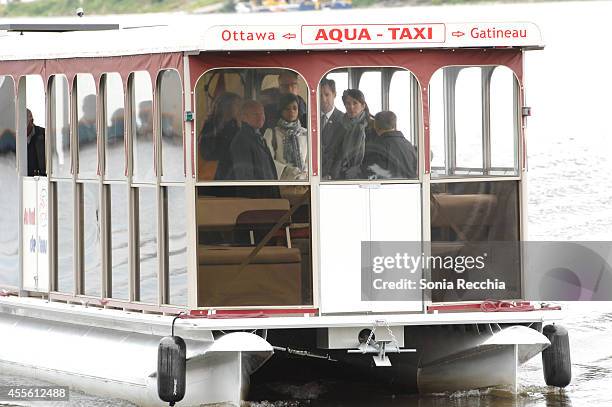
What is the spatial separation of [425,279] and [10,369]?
13.7 ft

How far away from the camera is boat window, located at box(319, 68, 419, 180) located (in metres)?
13.1

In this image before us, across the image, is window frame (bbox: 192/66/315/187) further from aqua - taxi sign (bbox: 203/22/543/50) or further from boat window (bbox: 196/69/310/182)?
aqua - taxi sign (bbox: 203/22/543/50)

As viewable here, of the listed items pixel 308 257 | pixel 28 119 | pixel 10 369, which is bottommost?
pixel 10 369

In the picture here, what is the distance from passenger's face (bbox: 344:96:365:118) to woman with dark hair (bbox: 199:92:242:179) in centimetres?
83

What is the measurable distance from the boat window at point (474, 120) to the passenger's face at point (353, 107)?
54 centimetres

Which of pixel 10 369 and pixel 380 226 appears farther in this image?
pixel 10 369

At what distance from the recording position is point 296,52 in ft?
42.4

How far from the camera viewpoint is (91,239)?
14.4 meters

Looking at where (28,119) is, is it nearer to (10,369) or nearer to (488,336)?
(10,369)

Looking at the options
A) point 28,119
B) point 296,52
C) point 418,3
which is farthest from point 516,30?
point 418,3

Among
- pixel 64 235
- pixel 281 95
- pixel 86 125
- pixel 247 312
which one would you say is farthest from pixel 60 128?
pixel 247 312

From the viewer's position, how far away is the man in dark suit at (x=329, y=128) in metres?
13.1

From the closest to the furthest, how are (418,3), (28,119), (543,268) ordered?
(28,119) < (543,268) < (418,3)

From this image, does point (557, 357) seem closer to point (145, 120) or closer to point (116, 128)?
point (145, 120)
